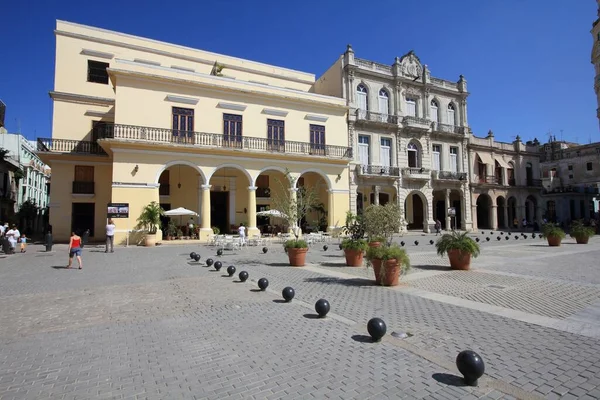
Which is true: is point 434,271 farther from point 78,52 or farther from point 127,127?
point 78,52

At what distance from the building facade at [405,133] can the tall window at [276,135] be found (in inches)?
266

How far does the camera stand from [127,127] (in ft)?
64.0

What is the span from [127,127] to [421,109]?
2614cm

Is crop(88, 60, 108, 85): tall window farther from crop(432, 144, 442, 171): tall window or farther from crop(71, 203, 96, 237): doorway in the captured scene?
crop(432, 144, 442, 171): tall window

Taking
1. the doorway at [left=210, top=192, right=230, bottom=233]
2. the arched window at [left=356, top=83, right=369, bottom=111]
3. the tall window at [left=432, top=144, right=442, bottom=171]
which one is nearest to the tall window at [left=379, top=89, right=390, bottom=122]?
the arched window at [left=356, top=83, right=369, bottom=111]

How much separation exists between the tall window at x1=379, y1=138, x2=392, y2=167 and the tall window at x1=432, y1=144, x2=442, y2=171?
18.1 ft

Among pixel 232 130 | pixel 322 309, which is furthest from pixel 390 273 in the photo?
pixel 232 130

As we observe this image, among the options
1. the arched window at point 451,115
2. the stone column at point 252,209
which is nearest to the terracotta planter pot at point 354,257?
the stone column at point 252,209

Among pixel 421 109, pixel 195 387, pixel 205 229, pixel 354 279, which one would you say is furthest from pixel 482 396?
pixel 421 109

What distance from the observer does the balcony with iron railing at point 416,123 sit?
30.3 m

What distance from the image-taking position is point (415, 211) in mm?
34531

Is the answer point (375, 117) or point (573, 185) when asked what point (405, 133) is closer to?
point (375, 117)

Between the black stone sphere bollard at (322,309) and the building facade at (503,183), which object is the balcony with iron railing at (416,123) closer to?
the building facade at (503,183)

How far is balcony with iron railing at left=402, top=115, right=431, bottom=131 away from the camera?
30.3 m
